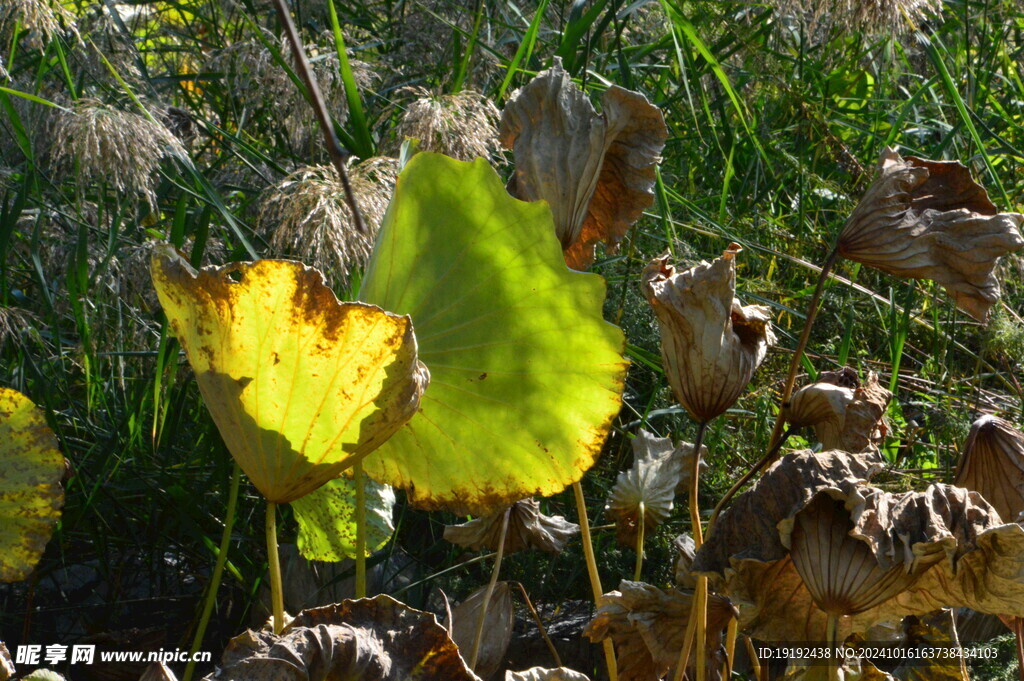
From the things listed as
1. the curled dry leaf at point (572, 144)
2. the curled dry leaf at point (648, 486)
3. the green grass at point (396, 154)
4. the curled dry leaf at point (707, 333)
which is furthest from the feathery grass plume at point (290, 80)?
the curled dry leaf at point (707, 333)

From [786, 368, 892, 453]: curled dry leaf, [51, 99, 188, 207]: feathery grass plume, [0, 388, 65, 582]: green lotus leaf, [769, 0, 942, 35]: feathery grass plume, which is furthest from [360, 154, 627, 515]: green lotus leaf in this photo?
[769, 0, 942, 35]: feathery grass plume

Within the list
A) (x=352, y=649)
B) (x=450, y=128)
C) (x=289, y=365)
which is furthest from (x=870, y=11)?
(x=352, y=649)

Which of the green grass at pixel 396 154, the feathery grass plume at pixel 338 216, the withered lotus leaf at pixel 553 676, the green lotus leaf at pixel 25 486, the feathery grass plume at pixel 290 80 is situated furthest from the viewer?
the feathery grass plume at pixel 290 80

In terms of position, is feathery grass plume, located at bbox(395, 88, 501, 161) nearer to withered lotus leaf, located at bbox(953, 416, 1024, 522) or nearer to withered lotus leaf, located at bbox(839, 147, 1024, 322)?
withered lotus leaf, located at bbox(839, 147, 1024, 322)

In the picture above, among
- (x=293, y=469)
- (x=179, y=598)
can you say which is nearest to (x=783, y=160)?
(x=179, y=598)

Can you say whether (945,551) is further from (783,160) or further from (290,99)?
(783,160)

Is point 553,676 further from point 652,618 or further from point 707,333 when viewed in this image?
point 707,333

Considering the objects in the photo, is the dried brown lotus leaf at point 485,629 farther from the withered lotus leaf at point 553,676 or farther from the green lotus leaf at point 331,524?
the withered lotus leaf at point 553,676
